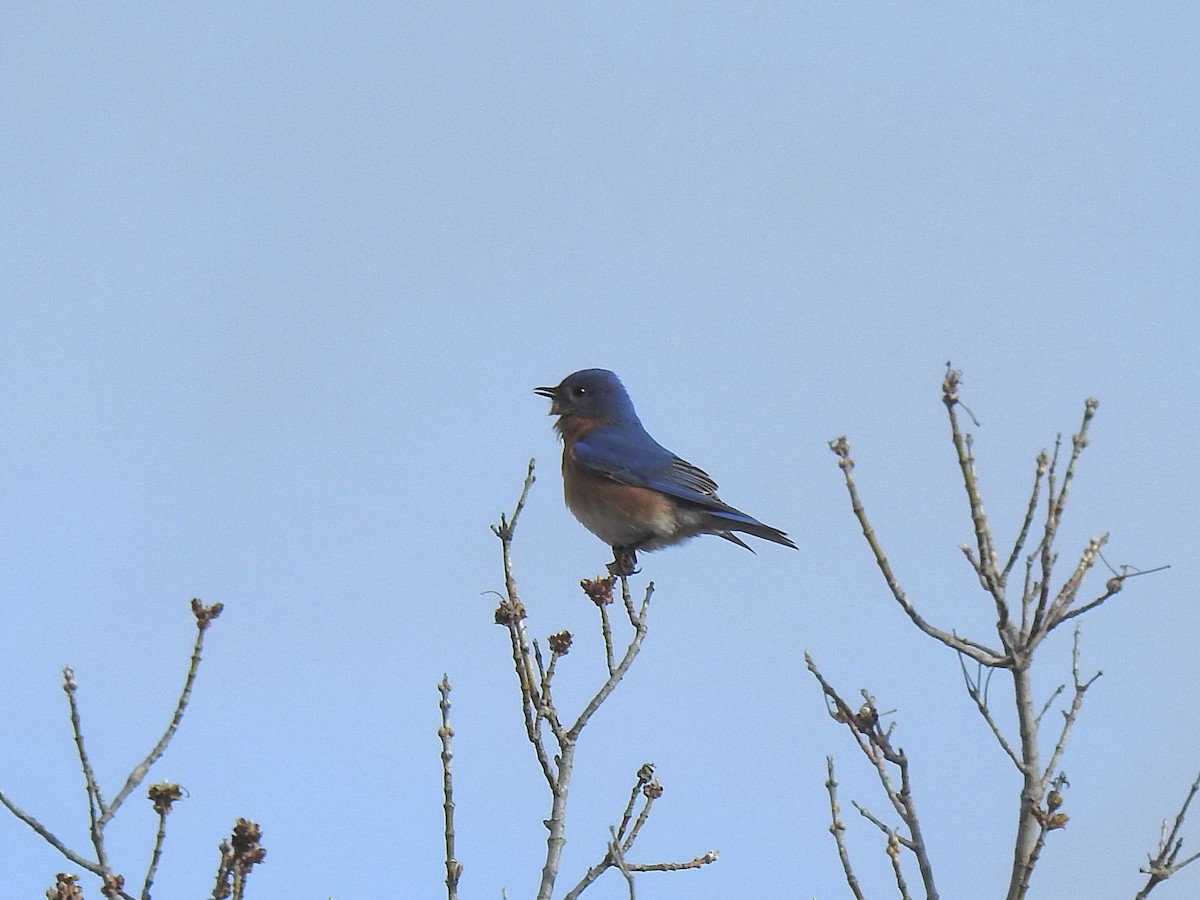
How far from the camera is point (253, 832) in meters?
4.57

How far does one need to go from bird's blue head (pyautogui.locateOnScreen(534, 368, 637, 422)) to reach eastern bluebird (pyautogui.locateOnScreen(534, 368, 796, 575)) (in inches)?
9.7

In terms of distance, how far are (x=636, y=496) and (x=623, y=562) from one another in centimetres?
53

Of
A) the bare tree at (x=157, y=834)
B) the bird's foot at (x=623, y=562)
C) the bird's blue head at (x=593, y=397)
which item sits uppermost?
the bird's blue head at (x=593, y=397)

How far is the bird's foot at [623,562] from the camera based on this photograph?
10383 mm

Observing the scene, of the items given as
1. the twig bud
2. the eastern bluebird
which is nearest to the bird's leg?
the eastern bluebird

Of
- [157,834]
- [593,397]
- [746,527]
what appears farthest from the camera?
[593,397]

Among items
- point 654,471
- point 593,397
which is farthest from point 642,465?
point 593,397

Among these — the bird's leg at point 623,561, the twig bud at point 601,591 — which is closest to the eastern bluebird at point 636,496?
the bird's leg at point 623,561

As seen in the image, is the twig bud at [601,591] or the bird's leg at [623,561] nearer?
the twig bud at [601,591]

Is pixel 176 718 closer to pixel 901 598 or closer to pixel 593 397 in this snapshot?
pixel 901 598

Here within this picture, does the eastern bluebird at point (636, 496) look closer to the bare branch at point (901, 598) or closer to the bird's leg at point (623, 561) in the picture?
the bird's leg at point (623, 561)

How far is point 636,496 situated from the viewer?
11.0 meters

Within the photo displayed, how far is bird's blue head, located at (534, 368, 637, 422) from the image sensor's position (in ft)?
40.7

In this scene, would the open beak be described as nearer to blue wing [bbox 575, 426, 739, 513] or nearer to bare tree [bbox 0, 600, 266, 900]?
blue wing [bbox 575, 426, 739, 513]
